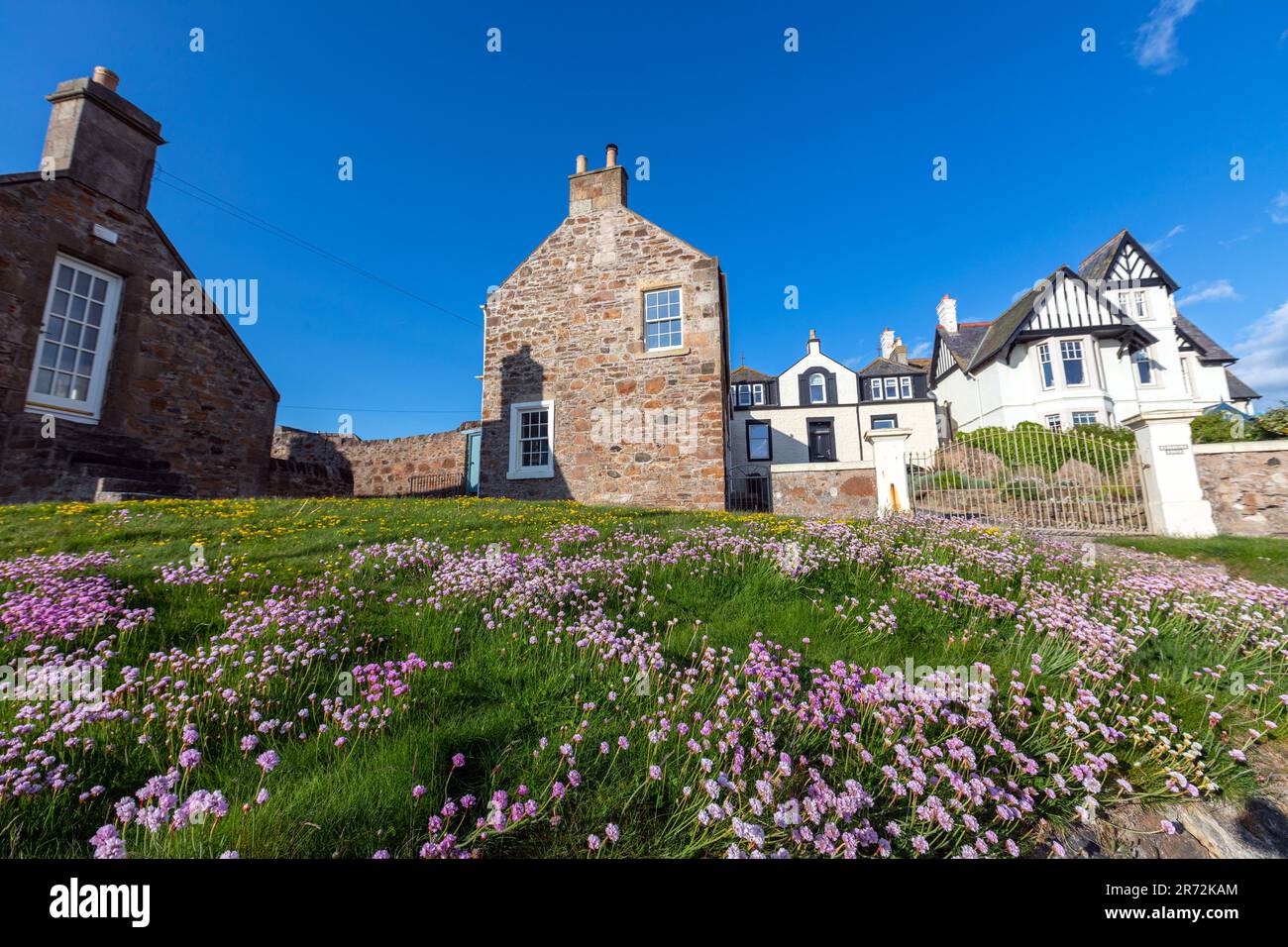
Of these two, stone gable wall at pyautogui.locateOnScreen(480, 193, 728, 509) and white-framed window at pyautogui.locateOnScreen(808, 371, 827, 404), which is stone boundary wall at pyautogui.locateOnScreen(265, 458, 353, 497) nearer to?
stone gable wall at pyautogui.locateOnScreen(480, 193, 728, 509)

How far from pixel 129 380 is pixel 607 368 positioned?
1142cm

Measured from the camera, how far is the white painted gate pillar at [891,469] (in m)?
11.4

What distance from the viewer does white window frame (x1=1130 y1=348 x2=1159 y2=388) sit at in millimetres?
27734

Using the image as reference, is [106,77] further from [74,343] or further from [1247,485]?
[1247,485]

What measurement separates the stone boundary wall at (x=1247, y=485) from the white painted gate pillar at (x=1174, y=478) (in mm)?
463

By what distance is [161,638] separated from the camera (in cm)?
339

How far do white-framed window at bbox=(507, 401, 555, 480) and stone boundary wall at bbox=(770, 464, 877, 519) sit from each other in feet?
22.8

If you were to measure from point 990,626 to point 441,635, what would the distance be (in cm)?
447

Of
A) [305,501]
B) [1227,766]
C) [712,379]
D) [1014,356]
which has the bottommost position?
[1227,766]

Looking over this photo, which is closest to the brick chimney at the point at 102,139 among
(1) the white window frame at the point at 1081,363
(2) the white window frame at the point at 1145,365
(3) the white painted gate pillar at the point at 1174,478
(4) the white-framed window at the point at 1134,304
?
(3) the white painted gate pillar at the point at 1174,478

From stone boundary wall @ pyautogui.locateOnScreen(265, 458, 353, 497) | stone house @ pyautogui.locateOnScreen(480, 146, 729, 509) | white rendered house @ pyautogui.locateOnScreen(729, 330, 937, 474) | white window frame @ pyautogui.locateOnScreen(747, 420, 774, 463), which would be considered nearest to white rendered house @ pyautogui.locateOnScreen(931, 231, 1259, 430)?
white rendered house @ pyautogui.locateOnScreen(729, 330, 937, 474)

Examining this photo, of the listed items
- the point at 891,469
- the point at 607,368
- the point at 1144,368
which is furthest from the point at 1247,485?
the point at 1144,368
